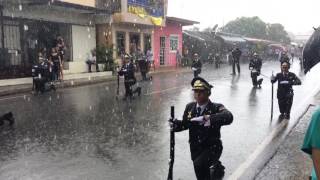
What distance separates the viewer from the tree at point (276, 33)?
273 feet

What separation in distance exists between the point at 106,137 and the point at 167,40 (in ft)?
90.5

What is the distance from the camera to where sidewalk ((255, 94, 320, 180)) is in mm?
5844

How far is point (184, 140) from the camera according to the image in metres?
8.38

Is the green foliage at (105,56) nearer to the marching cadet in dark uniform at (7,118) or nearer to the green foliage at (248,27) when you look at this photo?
the marching cadet in dark uniform at (7,118)

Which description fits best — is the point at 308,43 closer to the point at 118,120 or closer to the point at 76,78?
the point at 118,120

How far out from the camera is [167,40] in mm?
35656

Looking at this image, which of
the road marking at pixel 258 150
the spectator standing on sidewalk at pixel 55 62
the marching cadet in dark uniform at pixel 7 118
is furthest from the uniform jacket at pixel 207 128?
the spectator standing on sidewalk at pixel 55 62

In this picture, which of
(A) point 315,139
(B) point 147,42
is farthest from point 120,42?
(A) point 315,139

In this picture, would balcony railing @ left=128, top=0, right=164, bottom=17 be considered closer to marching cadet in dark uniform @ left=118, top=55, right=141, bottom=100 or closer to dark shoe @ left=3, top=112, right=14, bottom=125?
marching cadet in dark uniform @ left=118, top=55, right=141, bottom=100

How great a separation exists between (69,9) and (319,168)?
2254 cm

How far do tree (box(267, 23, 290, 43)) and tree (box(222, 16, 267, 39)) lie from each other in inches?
211

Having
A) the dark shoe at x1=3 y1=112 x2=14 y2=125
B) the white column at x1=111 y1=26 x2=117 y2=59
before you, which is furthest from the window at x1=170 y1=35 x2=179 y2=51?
the dark shoe at x1=3 y1=112 x2=14 y2=125

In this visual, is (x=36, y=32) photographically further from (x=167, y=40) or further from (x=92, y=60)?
(x=167, y=40)

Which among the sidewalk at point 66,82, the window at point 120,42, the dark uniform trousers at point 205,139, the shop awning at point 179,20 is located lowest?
the sidewalk at point 66,82
